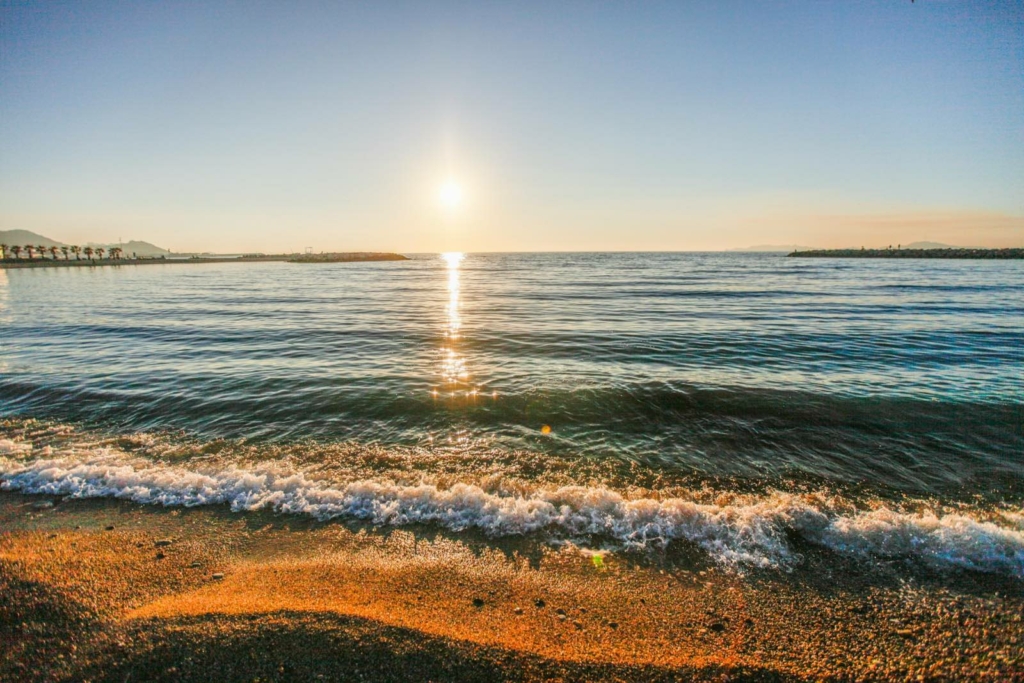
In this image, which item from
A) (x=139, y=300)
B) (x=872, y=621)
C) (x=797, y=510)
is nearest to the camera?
(x=872, y=621)

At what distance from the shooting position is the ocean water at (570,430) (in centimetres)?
614

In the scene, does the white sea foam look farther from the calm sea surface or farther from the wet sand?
the calm sea surface

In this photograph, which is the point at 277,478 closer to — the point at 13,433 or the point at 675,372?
the point at 13,433

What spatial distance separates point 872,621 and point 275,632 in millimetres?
6020

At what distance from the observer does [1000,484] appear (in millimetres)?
7195

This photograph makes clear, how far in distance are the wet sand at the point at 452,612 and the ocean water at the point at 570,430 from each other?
Result: 61 cm

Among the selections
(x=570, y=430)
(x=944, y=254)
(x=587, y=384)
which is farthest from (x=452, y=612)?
(x=944, y=254)

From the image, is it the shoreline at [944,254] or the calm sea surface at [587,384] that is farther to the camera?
the shoreline at [944,254]

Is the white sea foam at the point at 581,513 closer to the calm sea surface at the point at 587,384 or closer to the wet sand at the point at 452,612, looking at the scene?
the wet sand at the point at 452,612

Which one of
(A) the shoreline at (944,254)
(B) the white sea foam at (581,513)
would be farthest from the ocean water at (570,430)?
(A) the shoreline at (944,254)

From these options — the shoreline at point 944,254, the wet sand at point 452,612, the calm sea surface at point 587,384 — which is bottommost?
the wet sand at point 452,612

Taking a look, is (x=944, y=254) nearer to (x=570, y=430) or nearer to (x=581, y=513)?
(x=570, y=430)

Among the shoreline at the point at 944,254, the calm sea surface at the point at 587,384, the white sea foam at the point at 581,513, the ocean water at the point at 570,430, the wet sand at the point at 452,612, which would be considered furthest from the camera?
the shoreline at the point at 944,254

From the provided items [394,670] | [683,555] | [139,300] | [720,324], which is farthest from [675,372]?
[139,300]
